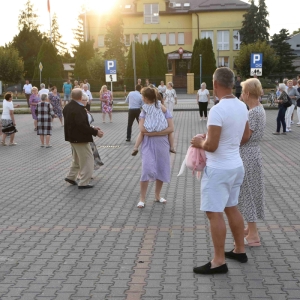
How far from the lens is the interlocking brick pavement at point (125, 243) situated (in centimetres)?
401

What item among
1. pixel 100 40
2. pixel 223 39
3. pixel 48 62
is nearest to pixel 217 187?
pixel 48 62

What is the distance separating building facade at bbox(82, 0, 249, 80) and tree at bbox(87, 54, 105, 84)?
1402 cm

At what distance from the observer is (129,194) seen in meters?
7.77

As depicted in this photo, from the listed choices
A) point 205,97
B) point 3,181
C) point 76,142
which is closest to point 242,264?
point 76,142

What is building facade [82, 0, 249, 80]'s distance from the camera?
61.3m

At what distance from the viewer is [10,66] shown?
49.8 m

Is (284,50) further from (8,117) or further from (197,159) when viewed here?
(197,159)

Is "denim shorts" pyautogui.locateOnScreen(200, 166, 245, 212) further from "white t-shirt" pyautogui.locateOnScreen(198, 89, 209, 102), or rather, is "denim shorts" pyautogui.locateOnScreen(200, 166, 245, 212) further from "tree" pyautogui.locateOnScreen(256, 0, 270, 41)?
"tree" pyautogui.locateOnScreen(256, 0, 270, 41)

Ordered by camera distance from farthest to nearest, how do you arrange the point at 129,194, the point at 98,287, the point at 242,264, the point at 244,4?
the point at 244,4
the point at 129,194
the point at 242,264
the point at 98,287

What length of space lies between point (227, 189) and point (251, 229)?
3.77ft

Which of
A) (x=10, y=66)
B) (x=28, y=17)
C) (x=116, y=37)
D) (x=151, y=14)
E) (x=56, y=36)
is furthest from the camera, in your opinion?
(x=56, y=36)

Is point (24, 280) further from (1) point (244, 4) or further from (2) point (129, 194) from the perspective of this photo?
(1) point (244, 4)

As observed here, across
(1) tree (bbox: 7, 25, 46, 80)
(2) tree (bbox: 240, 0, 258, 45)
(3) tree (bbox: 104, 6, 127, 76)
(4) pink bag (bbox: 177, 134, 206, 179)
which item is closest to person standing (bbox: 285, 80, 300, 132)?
(4) pink bag (bbox: 177, 134, 206, 179)

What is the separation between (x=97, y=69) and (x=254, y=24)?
72.3 feet
